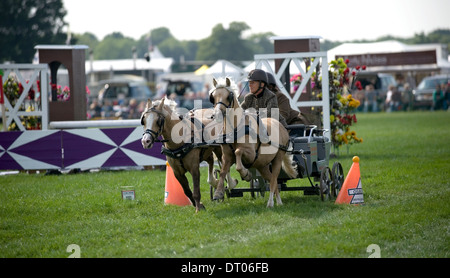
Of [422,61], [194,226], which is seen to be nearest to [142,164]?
[194,226]

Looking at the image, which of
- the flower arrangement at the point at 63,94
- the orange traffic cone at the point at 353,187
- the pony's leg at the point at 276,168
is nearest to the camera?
the pony's leg at the point at 276,168

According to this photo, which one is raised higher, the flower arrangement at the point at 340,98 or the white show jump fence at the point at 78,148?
the flower arrangement at the point at 340,98

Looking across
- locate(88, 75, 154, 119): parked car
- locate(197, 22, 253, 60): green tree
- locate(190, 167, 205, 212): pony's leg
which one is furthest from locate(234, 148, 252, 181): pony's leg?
locate(197, 22, 253, 60): green tree

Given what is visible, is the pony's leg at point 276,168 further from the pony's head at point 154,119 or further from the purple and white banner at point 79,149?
the purple and white banner at point 79,149

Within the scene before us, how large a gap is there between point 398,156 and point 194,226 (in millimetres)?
10514

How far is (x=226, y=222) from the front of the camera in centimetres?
910

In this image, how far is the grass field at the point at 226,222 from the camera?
24.6 ft

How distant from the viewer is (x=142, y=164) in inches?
645

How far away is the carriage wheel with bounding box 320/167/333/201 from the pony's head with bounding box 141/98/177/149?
2740 millimetres

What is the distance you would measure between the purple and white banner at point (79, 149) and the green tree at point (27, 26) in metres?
48.1

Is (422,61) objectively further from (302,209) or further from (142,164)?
(302,209)

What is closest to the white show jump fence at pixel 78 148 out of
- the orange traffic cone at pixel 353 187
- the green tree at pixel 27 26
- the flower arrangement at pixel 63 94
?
the flower arrangement at pixel 63 94
